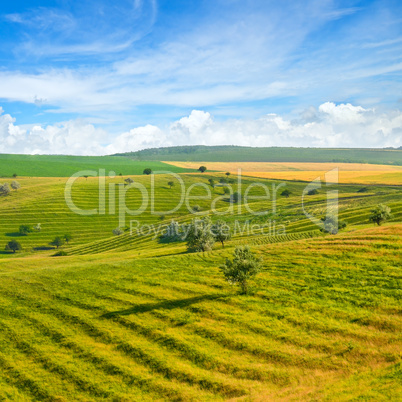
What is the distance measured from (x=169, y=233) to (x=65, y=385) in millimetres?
69477

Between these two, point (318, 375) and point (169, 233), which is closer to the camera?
point (318, 375)

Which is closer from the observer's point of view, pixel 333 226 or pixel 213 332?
pixel 213 332

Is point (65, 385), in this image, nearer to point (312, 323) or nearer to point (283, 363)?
point (283, 363)

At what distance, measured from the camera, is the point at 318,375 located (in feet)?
85.4

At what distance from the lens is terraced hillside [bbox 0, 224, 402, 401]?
26.6m

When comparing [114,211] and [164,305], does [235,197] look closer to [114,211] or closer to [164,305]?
[114,211]

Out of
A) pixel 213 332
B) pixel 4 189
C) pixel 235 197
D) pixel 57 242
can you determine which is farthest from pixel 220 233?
pixel 4 189

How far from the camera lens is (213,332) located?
108 ft

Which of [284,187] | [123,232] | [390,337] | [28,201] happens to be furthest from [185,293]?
[284,187]

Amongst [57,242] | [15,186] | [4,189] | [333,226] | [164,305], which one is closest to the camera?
[164,305]

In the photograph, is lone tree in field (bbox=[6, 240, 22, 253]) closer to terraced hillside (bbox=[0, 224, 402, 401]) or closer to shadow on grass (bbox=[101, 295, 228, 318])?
terraced hillside (bbox=[0, 224, 402, 401])

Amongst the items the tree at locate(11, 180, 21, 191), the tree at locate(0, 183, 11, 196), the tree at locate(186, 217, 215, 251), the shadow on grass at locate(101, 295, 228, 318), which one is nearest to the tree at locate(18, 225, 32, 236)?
the tree at locate(0, 183, 11, 196)

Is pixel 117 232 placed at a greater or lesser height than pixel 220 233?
lesser

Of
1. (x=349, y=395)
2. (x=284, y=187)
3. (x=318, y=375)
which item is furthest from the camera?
(x=284, y=187)
